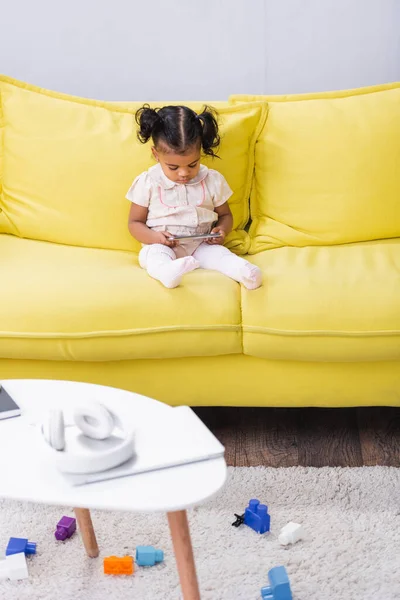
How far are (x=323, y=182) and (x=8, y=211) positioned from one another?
1030mm

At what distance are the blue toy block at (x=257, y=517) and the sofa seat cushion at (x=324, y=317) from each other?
1.39 ft

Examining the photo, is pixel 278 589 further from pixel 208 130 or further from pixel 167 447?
pixel 208 130

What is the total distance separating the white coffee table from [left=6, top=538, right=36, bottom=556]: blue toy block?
1.29 ft

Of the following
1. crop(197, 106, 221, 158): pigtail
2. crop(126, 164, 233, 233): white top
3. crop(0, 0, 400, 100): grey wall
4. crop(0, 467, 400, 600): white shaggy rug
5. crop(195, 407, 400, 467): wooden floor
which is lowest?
crop(195, 407, 400, 467): wooden floor

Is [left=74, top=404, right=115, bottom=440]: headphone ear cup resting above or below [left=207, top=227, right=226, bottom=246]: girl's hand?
below

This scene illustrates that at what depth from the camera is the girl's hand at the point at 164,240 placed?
2.35 meters

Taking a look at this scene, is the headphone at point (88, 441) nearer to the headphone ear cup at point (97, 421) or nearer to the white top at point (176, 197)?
the headphone ear cup at point (97, 421)

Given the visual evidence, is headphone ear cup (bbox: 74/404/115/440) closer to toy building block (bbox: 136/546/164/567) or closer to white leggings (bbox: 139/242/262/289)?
toy building block (bbox: 136/546/164/567)

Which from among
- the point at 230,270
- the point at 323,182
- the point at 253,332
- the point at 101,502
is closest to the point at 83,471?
the point at 101,502

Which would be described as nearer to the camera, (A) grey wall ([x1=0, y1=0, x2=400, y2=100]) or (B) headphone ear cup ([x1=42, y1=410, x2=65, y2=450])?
(B) headphone ear cup ([x1=42, y1=410, x2=65, y2=450])

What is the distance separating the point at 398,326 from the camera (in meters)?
2.00

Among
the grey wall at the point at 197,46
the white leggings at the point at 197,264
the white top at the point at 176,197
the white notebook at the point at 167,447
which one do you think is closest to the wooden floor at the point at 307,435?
the white leggings at the point at 197,264

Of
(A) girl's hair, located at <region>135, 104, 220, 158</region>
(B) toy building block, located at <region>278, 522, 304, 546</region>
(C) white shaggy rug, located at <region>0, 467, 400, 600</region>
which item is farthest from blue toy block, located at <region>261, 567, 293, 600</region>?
(A) girl's hair, located at <region>135, 104, 220, 158</region>

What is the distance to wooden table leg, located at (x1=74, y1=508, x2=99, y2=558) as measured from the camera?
165 centimetres
